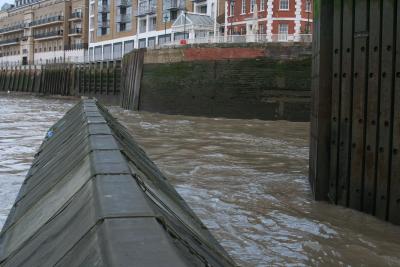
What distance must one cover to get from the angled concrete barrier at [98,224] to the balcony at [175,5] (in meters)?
52.7

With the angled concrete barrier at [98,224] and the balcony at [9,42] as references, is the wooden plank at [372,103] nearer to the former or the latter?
the angled concrete barrier at [98,224]

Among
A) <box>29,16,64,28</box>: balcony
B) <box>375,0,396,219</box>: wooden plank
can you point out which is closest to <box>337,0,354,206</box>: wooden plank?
<box>375,0,396,219</box>: wooden plank

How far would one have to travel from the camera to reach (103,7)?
2785 inches

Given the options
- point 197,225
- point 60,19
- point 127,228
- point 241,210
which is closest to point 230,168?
point 241,210

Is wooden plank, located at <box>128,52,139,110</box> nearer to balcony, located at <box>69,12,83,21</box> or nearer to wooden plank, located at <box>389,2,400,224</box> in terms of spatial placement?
wooden plank, located at <box>389,2,400,224</box>

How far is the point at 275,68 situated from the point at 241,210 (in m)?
19.1

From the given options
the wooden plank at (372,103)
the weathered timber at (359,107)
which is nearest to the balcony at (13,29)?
the weathered timber at (359,107)

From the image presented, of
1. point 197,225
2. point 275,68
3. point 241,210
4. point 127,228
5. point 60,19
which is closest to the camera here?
point 127,228

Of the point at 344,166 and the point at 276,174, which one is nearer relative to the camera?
the point at 344,166

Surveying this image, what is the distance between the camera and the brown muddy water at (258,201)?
5.90 metres

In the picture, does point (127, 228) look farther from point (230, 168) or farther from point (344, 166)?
point (230, 168)

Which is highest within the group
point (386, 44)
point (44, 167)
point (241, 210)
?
point (386, 44)

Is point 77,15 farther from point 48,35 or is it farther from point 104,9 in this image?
point 104,9

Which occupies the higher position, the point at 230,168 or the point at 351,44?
the point at 351,44
